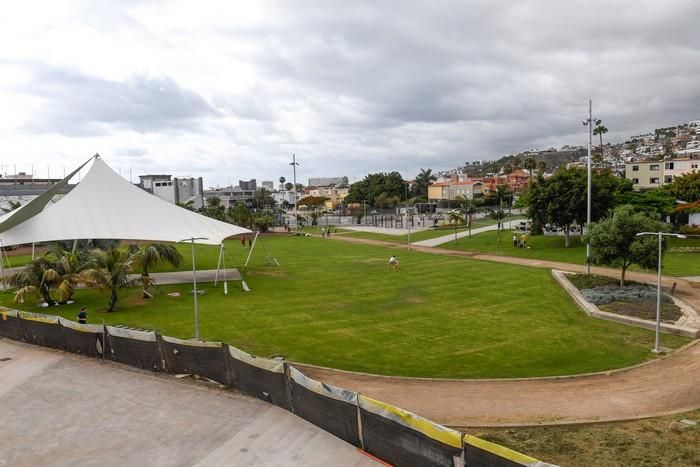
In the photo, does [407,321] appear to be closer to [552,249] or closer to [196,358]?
[196,358]

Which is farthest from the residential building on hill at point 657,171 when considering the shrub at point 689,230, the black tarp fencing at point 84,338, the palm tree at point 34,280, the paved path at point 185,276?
the black tarp fencing at point 84,338

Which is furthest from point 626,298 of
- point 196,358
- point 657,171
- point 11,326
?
point 657,171

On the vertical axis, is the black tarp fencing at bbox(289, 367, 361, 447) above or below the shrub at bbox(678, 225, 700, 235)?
below

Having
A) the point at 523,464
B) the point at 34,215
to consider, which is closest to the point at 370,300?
the point at 523,464

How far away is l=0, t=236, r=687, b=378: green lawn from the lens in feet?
62.4

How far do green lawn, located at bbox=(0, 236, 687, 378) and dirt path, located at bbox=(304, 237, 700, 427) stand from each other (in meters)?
0.88

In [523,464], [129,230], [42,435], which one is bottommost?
[42,435]

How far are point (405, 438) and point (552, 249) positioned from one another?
45647 mm

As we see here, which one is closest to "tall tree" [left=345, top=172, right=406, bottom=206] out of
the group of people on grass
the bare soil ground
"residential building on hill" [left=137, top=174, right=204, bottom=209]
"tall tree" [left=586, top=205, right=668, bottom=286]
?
"residential building on hill" [left=137, top=174, right=204, bottom=209]

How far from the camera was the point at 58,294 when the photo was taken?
27.7 m

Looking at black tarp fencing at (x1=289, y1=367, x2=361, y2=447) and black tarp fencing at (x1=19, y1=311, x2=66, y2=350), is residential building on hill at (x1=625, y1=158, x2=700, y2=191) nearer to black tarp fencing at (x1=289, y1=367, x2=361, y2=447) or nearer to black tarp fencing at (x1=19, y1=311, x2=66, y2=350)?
black tarp fencing at (x1=289, y1=367, x2=361, y2=447)

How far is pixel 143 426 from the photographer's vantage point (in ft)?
45.3

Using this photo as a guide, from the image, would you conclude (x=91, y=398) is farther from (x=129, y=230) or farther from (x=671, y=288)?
(x=671, y=288)

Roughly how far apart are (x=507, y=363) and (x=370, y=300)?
1170 centimetres
